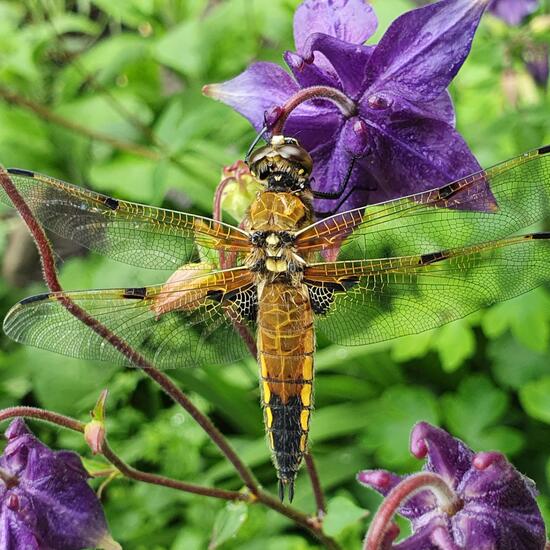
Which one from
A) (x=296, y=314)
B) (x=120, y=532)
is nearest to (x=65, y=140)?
(x=120, y=532)

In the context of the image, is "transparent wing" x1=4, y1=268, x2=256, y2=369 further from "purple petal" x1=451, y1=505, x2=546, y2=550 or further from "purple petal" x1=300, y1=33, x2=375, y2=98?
"purple petal" x1=451, y1=505, x2=546, y2=550

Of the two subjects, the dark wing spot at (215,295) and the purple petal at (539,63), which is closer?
the dark wing spot at (215,295)

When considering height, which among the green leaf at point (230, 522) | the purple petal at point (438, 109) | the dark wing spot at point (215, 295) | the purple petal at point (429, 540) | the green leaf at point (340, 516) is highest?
the purple petal at point (438, 109)

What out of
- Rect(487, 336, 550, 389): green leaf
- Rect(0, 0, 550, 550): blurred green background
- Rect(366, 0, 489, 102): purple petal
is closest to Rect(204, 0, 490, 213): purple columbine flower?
Rect(366, 0, 489, 102): purple petal

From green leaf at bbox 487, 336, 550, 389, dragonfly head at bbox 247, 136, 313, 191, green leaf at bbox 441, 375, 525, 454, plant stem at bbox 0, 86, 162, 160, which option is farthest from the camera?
plant stem at bbox 0, 86, 162, 160

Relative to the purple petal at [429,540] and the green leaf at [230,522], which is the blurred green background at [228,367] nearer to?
the green leaf at [230,522]

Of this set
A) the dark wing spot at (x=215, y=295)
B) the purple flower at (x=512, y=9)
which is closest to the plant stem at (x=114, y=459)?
the dark wing spot at (x=215, y=295)
